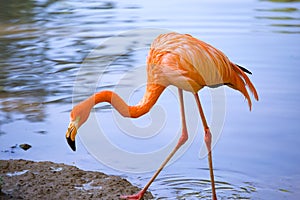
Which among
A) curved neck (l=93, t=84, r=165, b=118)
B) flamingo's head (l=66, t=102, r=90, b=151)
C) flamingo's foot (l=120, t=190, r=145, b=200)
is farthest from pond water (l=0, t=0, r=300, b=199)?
flamingo's head (l=66, t=102, r=90, b=151)

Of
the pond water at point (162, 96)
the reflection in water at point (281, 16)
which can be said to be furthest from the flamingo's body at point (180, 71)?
the reflection in water at point (281, 16)

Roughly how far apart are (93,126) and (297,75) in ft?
7.70

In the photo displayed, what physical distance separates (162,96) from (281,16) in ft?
13.5

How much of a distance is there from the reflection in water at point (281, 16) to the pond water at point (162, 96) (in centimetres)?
2

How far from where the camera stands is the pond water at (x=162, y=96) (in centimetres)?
530

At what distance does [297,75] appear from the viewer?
24.1ft

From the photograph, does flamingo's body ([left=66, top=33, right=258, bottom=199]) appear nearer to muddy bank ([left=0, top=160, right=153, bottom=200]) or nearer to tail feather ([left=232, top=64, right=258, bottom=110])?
tail feather ([left=232, top=64, right=258, bottom=110])

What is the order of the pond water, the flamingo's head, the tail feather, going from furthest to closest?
1. the pond water
2. the tail feather
3. the flamingo's head

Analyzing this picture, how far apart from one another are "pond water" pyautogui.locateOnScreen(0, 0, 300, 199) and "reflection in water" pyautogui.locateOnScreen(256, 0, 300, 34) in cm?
2

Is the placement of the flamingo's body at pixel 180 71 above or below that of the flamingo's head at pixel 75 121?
above

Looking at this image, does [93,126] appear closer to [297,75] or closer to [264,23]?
[297,75]

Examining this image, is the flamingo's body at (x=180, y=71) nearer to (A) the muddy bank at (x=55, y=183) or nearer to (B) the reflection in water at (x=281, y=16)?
(A) the muddy bank at (x=55, y=183)

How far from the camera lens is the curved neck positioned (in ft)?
15.0

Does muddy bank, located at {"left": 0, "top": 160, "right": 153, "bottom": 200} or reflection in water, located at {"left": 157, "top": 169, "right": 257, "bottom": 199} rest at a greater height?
muddy bank, located at {"left": 0, "top": 160, "right": 153, "bottom": 200}
